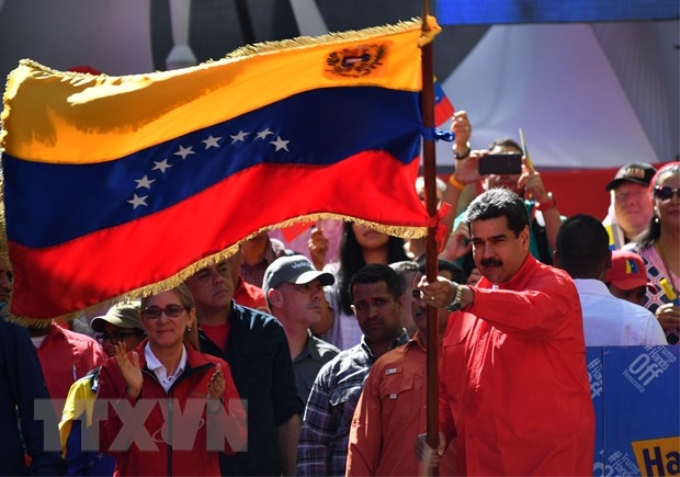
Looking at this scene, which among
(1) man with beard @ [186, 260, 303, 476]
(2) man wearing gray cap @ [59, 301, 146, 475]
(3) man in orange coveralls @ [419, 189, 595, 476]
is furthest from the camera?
(1) man with beard @ [186, 260, 303, 476]

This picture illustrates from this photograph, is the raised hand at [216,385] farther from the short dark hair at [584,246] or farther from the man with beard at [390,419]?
the short dark hair at [584,246]

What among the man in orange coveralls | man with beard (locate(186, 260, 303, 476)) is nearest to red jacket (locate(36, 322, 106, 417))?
man with beard (locate(186, 260, 303, 476))

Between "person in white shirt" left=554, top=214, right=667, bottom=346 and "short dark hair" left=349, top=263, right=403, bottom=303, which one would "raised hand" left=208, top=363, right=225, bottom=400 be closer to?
"short dark hair" left=349, top=263, right=403, bottom=303

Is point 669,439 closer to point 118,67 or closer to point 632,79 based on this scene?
point 632,79

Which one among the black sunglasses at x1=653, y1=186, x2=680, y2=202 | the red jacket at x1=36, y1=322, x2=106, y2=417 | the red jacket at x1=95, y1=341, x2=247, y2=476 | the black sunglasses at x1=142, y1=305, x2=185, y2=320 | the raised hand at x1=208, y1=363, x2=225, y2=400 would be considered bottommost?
the red jacket at x1=95, y1=341, x2=247, y2=476

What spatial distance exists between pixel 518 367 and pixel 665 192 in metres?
2.84

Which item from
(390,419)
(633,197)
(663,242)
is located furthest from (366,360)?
(633,197)

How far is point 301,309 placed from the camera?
26.0 feet

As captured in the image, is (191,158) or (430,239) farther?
(191,158)

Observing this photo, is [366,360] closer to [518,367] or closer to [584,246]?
[584,246]

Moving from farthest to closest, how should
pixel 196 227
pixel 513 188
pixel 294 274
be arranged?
pixel 513 188
pixel 294 274
pixel 196 227

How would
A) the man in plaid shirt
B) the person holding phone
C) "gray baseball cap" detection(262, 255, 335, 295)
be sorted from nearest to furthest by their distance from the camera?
the man in plaid shirt
"gray baseball cap" detection(262, 255, 335, 295)
the person holding phone

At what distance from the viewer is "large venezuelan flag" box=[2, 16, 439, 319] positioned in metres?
5.78

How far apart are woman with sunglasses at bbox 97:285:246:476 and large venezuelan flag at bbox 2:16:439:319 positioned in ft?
2.16
